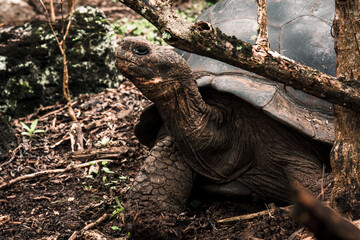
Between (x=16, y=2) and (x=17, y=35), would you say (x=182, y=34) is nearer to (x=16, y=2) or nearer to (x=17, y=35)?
(x=17, y=35)

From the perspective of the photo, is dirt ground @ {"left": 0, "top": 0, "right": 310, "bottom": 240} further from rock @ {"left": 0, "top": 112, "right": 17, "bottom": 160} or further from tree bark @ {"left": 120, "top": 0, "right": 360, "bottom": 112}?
tree bark @ {"left": 120, "top": 0, "right": 360, "bottom": 112}

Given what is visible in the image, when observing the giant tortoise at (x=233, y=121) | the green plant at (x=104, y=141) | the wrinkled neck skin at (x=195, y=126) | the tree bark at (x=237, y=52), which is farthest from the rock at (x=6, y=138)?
the tree bark at (x=237, y=52)

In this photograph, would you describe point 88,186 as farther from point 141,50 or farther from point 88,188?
point 141,50

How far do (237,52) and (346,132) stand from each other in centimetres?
85

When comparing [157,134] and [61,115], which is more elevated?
[157,134]

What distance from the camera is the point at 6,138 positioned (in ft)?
16.0

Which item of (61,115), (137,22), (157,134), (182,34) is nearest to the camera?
(182,34)

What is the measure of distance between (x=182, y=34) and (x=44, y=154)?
123 inches

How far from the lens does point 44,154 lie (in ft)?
15.9

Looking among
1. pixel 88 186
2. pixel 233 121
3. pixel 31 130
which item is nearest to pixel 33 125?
pixel 31 130

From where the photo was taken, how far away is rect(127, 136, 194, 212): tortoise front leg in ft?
11.6

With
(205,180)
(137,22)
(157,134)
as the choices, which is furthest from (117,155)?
(137,22)

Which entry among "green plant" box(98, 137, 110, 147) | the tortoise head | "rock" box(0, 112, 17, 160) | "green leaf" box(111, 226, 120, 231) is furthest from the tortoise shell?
"rock" box(0, 112, 17, 160)

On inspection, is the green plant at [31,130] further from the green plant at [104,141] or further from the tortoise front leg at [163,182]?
the tortoise front leg at [163,182]
